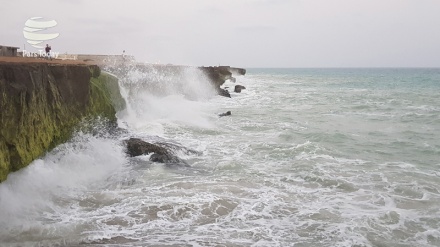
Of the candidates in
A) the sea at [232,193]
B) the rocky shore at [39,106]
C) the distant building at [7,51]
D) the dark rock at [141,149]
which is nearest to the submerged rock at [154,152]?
the dark rock at [141,149]

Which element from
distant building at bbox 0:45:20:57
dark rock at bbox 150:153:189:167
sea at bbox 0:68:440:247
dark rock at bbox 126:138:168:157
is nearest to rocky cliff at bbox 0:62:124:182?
sea at bbox 0:68:440:247

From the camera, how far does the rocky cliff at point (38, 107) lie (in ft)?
24.7

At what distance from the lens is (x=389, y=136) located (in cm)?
1573

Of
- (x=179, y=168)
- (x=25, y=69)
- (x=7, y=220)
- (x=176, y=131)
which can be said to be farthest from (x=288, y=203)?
(x=176, y=131)

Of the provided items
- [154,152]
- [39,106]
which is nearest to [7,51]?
[39,106]

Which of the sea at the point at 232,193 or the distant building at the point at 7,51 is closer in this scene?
the sea at the point at 232,193

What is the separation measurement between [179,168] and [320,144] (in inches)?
222

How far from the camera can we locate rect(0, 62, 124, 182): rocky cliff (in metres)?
7.53

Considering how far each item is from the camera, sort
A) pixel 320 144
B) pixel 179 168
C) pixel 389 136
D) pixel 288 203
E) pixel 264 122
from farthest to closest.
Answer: pixel 264 122 → pixel 389 136 → pixel 320 144 → pixel 179 168 → pixel 288 203

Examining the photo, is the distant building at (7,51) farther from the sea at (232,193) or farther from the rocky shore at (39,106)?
the sea at (232,193)

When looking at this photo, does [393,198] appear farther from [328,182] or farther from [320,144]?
[320,144]

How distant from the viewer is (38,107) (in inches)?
344

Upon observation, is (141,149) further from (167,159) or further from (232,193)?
(232,193)

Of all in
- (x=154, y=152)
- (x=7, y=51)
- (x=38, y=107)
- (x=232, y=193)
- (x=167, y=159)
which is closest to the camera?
(x=232, y=193)
